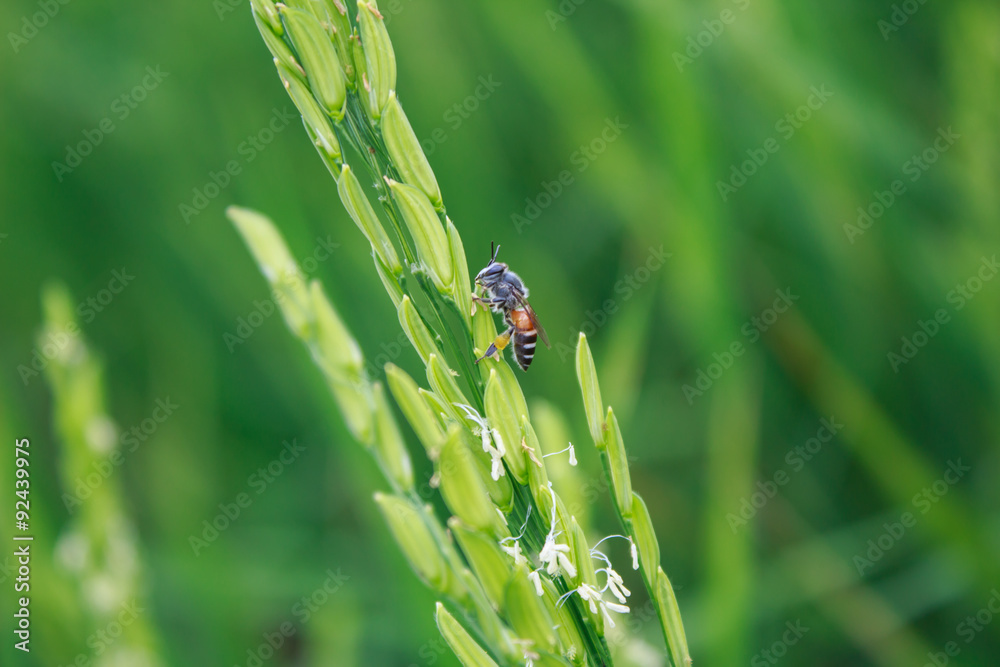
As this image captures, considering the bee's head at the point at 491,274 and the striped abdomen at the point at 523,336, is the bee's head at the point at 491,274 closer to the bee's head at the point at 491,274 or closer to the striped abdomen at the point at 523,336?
the bee's head at the point at 491,274

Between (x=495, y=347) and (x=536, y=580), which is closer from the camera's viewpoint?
(x=536, y=580)

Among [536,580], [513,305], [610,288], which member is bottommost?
[536,580]

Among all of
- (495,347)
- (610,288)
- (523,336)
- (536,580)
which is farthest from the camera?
(610,288)

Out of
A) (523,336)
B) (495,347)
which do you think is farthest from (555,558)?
(523,336)

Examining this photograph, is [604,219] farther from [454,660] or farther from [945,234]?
[454,660]

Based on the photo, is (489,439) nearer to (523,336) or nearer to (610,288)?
(523,336)

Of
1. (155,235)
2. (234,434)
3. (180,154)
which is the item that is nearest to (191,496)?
(234,434)

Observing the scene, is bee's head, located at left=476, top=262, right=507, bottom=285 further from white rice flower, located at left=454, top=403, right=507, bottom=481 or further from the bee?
white rice flower, located at left=454, top=403, right=507, bottom=481
